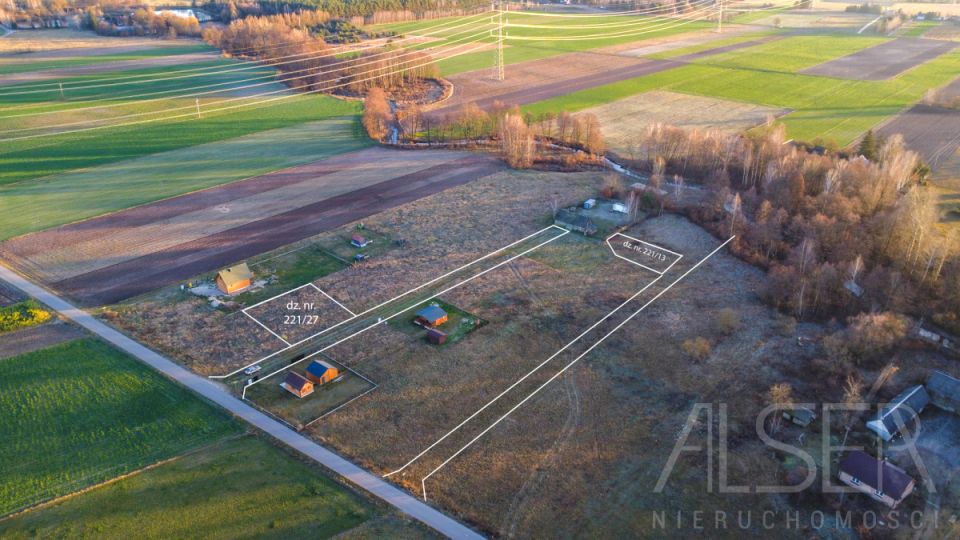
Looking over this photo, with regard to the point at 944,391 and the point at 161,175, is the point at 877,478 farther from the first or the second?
the point at 161,175

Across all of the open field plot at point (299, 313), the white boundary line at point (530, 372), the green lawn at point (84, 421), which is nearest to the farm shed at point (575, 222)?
the white boundary line at point (530, 372)

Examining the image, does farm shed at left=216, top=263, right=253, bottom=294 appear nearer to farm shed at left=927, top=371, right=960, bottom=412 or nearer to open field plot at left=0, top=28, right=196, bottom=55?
farm shed at left=927, top=371, right=960, bottom=412

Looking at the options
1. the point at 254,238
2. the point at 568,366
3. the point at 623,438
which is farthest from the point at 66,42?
the point at 623,438

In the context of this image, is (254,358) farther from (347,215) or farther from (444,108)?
(444,108)

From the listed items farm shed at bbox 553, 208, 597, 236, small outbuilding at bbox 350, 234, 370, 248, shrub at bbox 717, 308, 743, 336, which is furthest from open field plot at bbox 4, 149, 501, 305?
shrub at bbox 717, 308, 743, 336

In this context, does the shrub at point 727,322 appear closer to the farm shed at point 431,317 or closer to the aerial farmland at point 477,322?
the aerial farmland at point 477,322

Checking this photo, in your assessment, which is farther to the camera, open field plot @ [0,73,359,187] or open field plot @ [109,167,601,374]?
open field plot @ [0,73,359,187]

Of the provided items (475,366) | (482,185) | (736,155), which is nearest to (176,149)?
(482,185)
